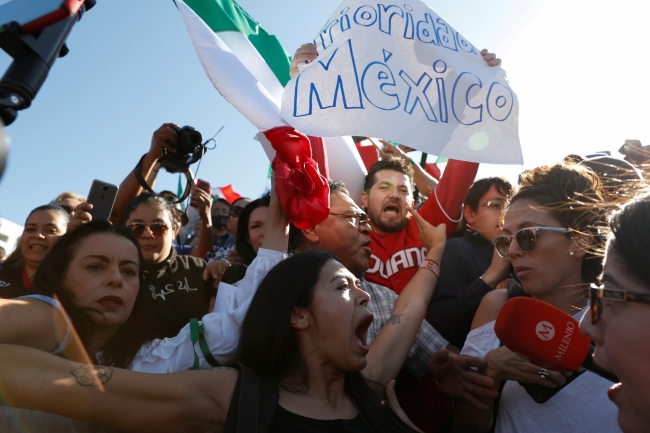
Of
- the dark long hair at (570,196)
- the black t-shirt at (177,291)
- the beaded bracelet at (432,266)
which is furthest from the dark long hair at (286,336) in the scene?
the black t-shirt at (177,291)

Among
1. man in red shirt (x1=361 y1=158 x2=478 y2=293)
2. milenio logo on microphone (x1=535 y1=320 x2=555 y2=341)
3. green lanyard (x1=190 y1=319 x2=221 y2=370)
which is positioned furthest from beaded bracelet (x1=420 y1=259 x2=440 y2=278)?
green lanyard (x1=190 y1=319 x2=221 y2=370)

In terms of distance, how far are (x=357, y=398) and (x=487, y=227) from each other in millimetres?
2093

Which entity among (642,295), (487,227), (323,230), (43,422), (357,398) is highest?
(487,227)

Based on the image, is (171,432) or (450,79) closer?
(171,432)

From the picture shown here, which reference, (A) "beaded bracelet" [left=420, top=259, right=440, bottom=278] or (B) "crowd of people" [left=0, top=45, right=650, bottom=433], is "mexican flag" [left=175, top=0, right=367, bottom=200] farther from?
(A) "beaded bracelet" [left=420, top=259, right=440, bottom=278]

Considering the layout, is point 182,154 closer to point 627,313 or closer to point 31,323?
point 31,323

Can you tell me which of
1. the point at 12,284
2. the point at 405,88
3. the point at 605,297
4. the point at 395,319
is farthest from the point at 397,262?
the point at 12,284

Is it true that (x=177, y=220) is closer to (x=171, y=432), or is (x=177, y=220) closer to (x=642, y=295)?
(x=171, y=432)

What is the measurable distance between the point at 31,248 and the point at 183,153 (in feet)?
3.96

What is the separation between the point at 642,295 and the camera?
146 centimetres

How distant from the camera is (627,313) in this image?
1.50 metres

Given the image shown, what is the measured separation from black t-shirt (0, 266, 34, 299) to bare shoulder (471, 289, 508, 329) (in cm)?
257

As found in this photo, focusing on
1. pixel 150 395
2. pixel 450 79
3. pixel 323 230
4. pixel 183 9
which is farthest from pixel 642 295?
pixel 183 9

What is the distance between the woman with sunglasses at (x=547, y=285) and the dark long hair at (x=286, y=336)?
0.43 metres
